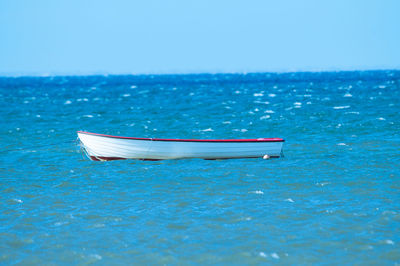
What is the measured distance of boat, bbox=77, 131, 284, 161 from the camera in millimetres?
22375

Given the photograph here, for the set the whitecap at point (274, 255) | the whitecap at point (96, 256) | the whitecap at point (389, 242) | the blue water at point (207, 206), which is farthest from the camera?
the whitecap at point (389, 242)

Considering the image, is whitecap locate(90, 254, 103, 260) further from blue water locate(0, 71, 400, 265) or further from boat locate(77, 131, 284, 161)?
boat locate(77, 131, 284, 161)

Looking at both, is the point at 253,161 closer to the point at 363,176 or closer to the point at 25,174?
the point at 363,176

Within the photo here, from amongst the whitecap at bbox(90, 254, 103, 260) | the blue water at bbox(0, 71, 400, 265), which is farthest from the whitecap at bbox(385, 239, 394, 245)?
the whitecap at bbox(90, 254, 103, 260)

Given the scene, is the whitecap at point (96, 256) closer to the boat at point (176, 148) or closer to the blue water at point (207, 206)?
the blue water at point (207, 206)

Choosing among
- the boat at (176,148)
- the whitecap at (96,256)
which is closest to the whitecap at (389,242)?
the whitecap at (96,256)

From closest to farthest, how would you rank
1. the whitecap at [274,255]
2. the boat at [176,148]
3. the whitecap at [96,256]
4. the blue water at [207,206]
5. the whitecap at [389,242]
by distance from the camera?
the whitecap at [274,255]
the whitecap at [96,256]
the blue water at [207,206]
the whitecap at [389,242]
the boat at [176,148]

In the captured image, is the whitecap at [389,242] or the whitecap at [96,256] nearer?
the whitecap at [96,256]

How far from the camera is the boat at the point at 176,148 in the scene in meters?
22.4

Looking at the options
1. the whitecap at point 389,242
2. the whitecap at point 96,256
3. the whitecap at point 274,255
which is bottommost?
the whitecap at point 96,256

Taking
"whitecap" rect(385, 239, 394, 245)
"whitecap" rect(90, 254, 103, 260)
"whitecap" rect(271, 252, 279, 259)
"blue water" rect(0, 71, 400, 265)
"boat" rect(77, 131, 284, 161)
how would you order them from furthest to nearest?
"boat" rect(77, 131, 284, 161), "whitecap" rect(385, 239, 394, 245), "blue water" rect(0, 71, 400, 265), "whitecap" rect(90, 254, 103, 260), "whitecap" rect(271, 252, 279, 259)

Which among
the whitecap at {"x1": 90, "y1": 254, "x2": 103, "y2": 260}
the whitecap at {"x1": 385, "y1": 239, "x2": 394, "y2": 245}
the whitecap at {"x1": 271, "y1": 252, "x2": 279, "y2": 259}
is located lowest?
the whitecap at {"x1": 90, "y1": 254, "x2": 103, "y2": 260}

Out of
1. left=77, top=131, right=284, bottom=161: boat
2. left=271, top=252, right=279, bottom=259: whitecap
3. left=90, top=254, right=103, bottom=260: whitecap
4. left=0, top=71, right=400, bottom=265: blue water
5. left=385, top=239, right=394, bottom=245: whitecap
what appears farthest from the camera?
left=77, top=131, right=284, bottom=161: boat

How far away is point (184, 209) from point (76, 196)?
409 cm
